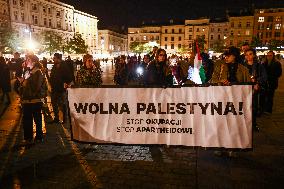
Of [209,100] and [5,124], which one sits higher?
[209,100]

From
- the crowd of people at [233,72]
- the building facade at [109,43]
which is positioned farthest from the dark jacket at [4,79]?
the building facade at [109,43]

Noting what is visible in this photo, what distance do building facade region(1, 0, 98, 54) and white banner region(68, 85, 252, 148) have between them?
65235mm

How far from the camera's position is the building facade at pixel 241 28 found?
103188 millimetres

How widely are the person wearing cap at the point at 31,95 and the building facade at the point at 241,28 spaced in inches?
4087

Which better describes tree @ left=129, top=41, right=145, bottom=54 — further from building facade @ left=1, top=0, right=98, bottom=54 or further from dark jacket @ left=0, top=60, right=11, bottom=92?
dark jacket @ left=0, top=60, right=11, bottom=92

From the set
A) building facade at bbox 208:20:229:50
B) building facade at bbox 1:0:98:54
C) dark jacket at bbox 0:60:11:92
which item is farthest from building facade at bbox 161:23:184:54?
dark jacket at bbox 0:60:11:92

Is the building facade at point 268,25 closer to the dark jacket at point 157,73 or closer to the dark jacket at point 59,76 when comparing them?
the dark jacket at point 59,76

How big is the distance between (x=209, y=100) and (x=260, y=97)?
5297 millimetres

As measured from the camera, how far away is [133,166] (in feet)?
17.0

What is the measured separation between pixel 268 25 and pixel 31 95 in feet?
358

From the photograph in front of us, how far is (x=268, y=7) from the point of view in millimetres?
103312

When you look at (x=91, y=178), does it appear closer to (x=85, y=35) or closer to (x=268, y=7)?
(x=85, y=35)

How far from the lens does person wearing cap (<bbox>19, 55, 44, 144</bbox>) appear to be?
6.46 m

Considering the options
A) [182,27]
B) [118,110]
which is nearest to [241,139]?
[118,110]
